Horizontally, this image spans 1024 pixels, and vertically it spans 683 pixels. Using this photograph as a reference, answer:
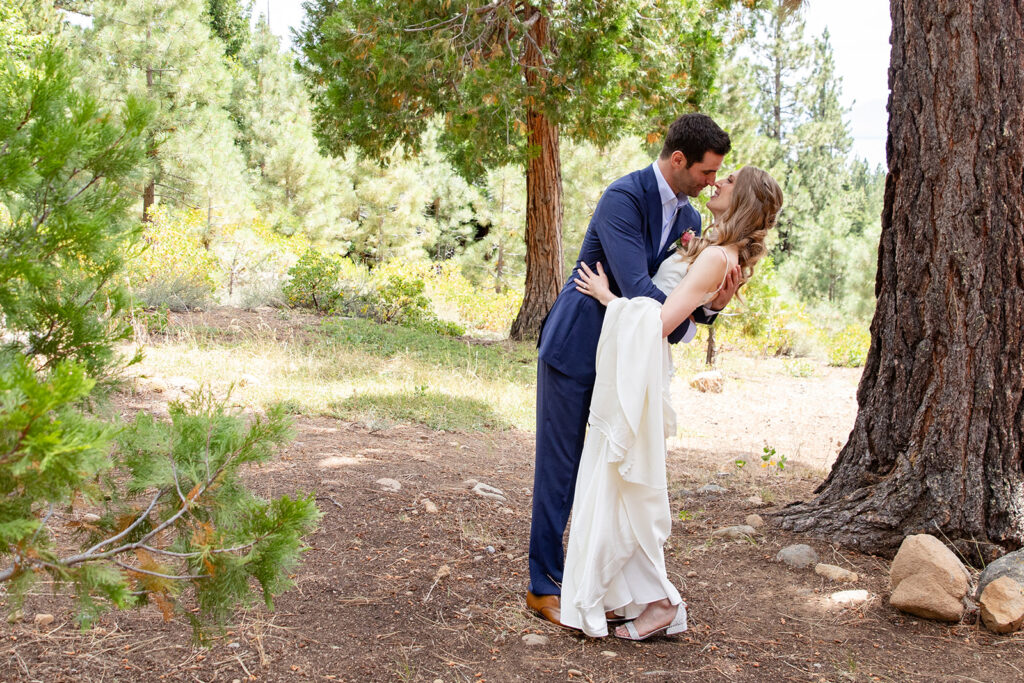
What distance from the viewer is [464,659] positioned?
8.55ft

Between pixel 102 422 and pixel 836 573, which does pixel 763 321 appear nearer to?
pixel 836 573

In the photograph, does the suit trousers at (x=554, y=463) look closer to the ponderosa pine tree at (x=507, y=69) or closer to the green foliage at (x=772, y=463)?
the green foliage at (x=772, y=463)

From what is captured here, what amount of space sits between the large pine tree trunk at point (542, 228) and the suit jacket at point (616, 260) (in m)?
6.88

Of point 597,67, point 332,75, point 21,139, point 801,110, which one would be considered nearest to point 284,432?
point 21,139

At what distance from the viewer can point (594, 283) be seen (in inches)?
112

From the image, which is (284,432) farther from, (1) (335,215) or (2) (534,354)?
(1) (335,215)

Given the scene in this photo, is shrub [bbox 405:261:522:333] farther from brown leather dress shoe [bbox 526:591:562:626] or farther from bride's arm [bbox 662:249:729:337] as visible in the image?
bride's arm [bbox 662:249:729:337]

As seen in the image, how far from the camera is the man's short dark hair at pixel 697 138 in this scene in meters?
2.66

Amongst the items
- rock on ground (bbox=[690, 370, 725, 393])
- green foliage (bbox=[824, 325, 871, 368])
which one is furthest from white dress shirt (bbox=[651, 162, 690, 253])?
green foliage (bbox=[824, 325, 871, 368])

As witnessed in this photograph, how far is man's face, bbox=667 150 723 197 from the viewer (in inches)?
107

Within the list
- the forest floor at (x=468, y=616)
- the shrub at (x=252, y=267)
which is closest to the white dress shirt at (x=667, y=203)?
the forest floor at (x=468, y=616)

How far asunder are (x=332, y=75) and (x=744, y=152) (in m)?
9.81

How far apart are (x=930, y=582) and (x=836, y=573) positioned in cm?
40

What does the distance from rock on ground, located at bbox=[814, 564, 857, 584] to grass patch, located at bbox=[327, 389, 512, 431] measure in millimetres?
2945
